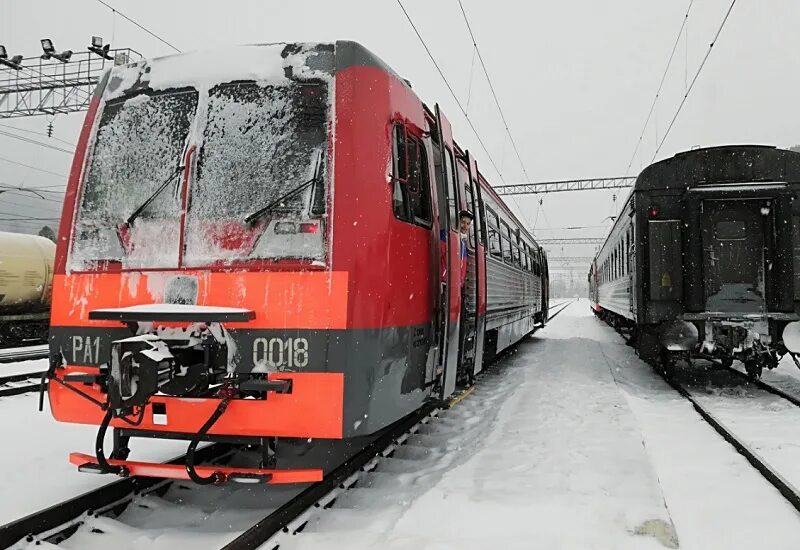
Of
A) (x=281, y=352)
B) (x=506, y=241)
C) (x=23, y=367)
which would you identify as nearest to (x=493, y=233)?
(x=506, y=241)

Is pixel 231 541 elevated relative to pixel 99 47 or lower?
lower

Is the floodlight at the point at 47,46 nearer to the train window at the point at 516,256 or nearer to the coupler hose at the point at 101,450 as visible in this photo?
the train window at the point at 516,256

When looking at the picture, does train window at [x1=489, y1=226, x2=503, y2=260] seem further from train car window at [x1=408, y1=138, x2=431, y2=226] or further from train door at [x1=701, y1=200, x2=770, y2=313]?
train car window at [x1=408, y1=138, x2=431, y2=226]

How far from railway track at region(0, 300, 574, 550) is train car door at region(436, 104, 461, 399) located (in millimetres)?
966

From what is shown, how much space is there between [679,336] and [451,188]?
15.4 feet

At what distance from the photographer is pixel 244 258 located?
143 inches

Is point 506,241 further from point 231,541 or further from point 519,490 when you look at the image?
point 231,541

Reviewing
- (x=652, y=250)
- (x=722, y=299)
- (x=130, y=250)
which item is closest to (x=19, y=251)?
(x=130, y=250)

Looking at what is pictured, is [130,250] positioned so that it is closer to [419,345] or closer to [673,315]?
[419,345]

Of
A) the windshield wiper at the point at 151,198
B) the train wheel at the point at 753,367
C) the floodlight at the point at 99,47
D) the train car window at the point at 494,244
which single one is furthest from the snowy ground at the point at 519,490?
the floodlight at the point at 99,47

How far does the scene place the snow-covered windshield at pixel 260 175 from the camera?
3.65m

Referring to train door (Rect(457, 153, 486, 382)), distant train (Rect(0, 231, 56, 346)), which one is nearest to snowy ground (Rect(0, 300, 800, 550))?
train door (Rect(457, 153, 486, 382))

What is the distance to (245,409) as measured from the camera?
11.3ft

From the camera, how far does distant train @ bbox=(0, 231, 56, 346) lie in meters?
14.6
